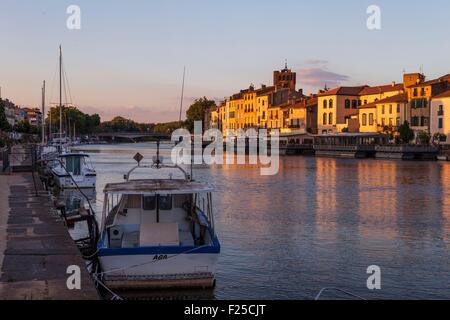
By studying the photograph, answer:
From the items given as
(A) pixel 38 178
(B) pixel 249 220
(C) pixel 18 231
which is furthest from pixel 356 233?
(A) pixel 38 178

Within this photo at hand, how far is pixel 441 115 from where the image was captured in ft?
330

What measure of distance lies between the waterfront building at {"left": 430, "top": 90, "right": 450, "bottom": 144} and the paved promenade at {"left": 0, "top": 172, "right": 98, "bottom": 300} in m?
80.6

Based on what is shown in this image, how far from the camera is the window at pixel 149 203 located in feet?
66.9

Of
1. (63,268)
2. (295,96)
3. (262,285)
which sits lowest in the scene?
(262,285)

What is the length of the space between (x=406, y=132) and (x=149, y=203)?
3463 inches

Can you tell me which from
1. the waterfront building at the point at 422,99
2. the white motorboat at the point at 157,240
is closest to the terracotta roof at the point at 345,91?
the waterfront building at the point at 422,99

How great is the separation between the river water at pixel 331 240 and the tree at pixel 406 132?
50.5 metres

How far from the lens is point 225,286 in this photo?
19406mm

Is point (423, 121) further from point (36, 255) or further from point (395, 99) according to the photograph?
point (36, 255)

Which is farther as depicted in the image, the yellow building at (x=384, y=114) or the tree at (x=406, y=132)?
the yellow building at (x=384, y=114)

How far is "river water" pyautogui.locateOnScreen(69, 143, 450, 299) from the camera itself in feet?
65.8

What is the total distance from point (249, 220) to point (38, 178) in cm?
1910

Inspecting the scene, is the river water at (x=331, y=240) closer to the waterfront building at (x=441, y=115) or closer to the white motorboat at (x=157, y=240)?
the white motorboat at (x=157, y=240)
